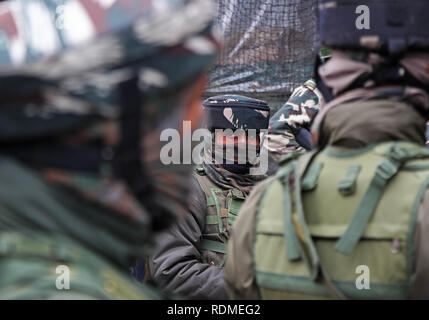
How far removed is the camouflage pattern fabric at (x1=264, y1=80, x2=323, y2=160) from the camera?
4.51 metres

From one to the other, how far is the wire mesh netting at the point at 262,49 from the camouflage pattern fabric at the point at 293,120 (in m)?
1.41

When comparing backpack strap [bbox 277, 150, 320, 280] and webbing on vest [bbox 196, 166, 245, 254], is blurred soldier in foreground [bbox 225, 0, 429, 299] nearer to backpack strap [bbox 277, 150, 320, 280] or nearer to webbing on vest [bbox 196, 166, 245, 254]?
backpack strap [bbox 277, 150, 320, 280]

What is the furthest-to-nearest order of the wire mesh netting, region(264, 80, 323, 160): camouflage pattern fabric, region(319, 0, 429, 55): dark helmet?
the wire mesh netting, region(264, 80, 323, 160): camouflage pattern fabric, region(319, 0, 429, 55): dark helmet

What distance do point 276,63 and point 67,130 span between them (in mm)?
5129

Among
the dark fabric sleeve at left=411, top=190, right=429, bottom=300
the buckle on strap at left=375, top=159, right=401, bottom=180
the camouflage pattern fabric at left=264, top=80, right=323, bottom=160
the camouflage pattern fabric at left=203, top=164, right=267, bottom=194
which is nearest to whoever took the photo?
the dark fabric sleeve at left=411, top=190, right=429, bottom=300

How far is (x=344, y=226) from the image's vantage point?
1.90 meters

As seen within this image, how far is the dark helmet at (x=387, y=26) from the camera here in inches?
77.4

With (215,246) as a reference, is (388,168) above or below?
above

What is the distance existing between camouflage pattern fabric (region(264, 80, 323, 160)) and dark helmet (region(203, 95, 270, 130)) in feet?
0.42

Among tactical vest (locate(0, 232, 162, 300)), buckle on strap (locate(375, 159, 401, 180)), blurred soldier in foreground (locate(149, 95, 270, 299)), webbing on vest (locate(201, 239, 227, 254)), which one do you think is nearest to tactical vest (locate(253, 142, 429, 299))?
buckle on strap (locate(375, 159, 401, 180))

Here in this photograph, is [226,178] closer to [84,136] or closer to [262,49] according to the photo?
[262,49]

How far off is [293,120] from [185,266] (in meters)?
1.51

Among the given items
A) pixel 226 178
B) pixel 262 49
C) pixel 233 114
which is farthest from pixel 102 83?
pixel 262 49

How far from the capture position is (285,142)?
15.2ft
